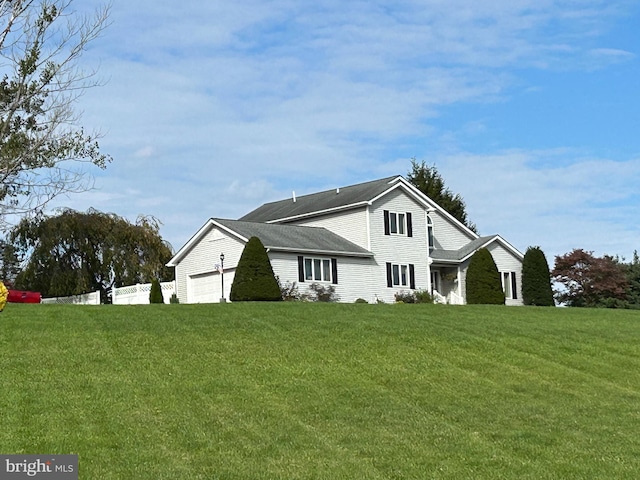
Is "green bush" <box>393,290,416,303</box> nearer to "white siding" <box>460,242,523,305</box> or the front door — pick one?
the front door

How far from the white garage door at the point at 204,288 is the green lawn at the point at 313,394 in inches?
649

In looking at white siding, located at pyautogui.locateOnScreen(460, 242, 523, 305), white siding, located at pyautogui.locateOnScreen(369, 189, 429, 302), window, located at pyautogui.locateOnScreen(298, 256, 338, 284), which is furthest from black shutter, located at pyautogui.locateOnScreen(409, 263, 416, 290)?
window, located at pyautogui.locateOnScreen(298, 256, 338, 284)

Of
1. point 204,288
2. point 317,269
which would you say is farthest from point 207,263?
point 317,269

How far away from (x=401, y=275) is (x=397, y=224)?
2581 mm

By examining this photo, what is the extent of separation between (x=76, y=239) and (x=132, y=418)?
4238 cm

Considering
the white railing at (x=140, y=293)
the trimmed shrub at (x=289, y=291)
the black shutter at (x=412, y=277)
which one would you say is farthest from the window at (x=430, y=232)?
the white railing at (x=140, y=293)

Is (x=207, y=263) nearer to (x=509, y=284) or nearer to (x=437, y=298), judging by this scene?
(x=437, y=298)

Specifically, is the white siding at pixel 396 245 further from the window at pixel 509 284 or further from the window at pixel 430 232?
the window at pixel 509 284

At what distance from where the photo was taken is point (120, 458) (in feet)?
38.2

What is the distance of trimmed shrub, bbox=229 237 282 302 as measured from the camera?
37.2 metres

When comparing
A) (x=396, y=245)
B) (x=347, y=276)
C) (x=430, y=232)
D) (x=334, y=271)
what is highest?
(x=430, y=232)

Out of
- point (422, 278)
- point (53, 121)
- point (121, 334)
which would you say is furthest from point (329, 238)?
point (121, 334)

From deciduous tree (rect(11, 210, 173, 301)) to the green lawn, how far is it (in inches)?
1116

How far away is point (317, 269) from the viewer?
4312 centimetres
